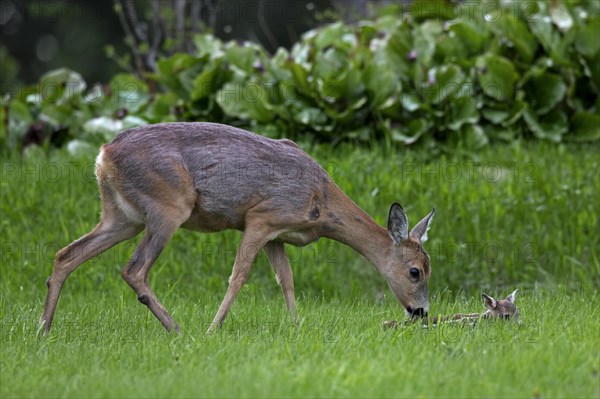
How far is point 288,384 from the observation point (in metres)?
5.11

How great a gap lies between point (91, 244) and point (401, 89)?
475 cm

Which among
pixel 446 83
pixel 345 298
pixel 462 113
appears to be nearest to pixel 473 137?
pixel 462 113

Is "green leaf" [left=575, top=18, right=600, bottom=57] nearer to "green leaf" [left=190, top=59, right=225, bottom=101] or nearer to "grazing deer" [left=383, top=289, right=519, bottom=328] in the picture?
"green leaf" [left=190, top=59, right=225, bottom=101]

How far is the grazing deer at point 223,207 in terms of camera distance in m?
7.07

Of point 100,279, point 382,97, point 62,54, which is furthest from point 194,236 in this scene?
point 62,54

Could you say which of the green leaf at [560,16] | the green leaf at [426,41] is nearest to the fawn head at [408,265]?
the green leaf at [426,41]

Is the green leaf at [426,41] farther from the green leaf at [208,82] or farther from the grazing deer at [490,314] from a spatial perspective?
the grazing deer at [490,314]

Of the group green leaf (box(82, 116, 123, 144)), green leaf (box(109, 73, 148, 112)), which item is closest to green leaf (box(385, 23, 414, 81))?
green leaf (box(109, 73, 148, 112))

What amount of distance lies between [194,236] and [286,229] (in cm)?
276

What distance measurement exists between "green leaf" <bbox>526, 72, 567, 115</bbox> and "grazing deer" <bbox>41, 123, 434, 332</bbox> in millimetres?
4002

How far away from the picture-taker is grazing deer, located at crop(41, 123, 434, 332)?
7070mm

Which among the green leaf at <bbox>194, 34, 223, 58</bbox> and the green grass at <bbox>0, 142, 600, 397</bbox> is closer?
the green grass at <bbox>0, 142, 600, 397</bbox>

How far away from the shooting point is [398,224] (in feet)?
24.7

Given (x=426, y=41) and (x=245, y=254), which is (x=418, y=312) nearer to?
(x=245, y=254)
